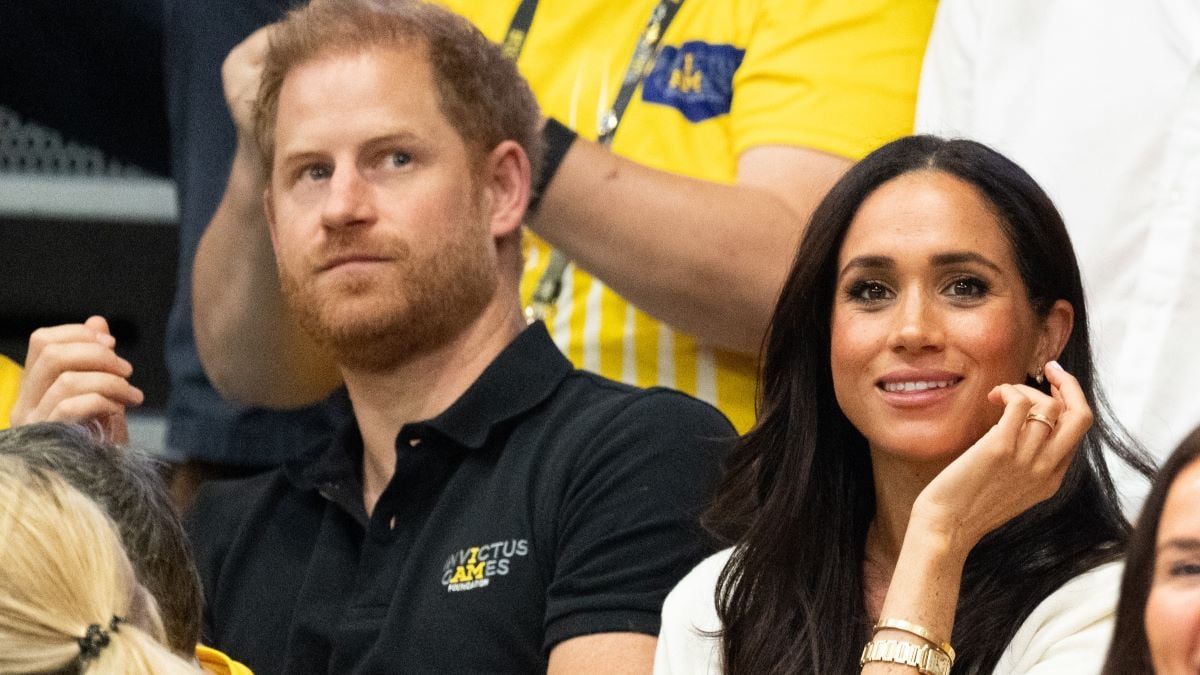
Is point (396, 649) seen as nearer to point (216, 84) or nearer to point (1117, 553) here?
point (1117, 553)

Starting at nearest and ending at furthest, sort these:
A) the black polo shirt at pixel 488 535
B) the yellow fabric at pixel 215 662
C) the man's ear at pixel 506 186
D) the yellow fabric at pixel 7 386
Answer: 1. the yellow fabric at pixel 215 662
2. the black polo shirt at pixel 488 535
3. the man's ear at pixel 506 186
4. the yellow fabric at pixel 7 386

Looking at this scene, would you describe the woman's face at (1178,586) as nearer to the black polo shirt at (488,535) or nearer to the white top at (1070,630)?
the white top at (1070,630)

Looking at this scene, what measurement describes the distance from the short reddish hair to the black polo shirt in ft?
1.02

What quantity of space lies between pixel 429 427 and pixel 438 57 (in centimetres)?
54

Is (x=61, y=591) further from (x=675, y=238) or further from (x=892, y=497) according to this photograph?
(x=675, y=238)

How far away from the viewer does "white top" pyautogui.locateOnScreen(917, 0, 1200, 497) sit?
2680mm

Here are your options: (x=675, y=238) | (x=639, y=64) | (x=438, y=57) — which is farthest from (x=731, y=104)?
(x=438, y=57)

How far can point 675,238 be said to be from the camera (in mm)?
2814

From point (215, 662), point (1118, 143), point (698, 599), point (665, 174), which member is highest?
point (1118, 143)

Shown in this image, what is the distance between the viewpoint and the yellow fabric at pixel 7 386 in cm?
303

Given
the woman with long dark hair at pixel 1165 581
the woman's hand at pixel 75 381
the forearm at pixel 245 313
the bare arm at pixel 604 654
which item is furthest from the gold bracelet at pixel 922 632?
the forearm at pixel 245 313

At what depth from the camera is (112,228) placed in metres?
4.15

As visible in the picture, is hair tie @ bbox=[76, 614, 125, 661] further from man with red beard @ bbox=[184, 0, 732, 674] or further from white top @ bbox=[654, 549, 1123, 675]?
white top @ bbox=[654, 549, 1123, 675]

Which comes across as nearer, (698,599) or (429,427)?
(698,599)
